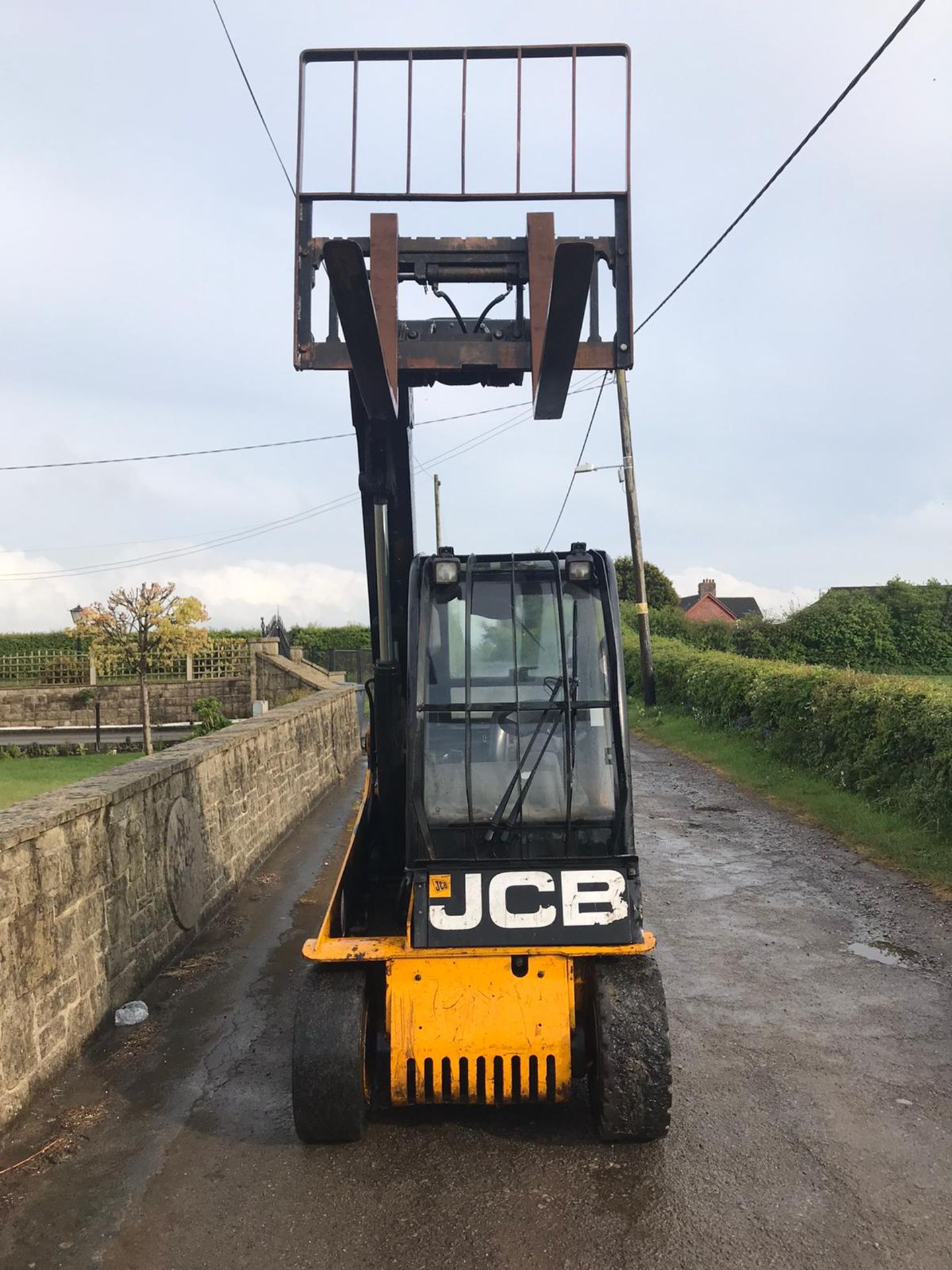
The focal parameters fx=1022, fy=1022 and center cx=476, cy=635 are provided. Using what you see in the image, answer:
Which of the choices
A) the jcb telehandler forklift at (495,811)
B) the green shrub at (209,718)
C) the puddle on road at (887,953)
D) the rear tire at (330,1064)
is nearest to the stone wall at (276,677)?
the green shrub at (209,718)

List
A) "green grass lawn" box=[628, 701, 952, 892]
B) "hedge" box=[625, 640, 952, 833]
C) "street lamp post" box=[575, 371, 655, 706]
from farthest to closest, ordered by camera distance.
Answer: "street lamp post" box=[575, 371, 655, 706] < "hedge" box=[625, 640, 952, 833] < "green grass lawn" box=[628, 701, 952, 892]

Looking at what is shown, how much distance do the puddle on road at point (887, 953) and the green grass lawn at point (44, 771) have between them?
12.3 meters

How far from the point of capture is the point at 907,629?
32.4 m

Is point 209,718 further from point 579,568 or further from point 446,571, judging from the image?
point 579,568

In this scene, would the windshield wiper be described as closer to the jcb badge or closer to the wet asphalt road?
the jcb badge

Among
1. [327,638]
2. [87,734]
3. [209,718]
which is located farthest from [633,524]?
[327,638]

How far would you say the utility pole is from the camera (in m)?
24.2

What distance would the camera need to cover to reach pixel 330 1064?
→ 14.1 feet

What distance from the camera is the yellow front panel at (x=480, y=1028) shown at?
14.3 ft

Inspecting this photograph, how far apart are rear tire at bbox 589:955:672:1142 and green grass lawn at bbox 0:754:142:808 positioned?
1326 centimetres

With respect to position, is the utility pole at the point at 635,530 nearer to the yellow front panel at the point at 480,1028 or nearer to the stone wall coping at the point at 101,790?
the stone wall coping at the point at 101,790

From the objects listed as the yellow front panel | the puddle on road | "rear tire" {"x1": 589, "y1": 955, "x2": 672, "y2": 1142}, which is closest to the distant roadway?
the puddle on road

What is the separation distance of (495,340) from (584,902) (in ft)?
9.47

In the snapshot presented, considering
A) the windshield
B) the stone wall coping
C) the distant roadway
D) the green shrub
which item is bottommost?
the distant roadway
